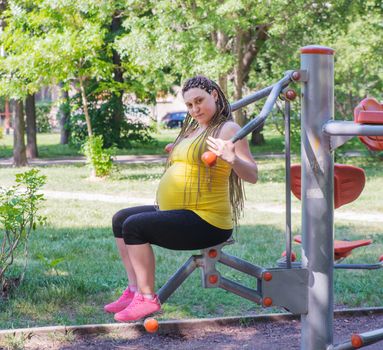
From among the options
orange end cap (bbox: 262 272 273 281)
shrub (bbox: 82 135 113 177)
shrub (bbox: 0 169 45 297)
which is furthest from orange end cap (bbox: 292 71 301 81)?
shrub (bbox: 82 135 113 177)

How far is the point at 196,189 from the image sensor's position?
124 inches

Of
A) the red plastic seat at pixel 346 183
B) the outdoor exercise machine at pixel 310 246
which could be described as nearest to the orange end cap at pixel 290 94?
the outdoor exercise machine at pixel 310 246

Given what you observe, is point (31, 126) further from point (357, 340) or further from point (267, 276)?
point (357, 340)

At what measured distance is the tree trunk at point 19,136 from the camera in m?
18.5

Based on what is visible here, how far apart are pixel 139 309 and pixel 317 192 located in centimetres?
84

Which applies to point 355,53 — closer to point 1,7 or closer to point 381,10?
point 381,10

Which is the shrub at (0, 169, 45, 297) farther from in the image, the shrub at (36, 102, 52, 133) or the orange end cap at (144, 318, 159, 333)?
the shrub at (36, 102, 52, 133)

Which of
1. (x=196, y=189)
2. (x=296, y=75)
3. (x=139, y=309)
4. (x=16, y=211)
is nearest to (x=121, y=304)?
(x=139, y=309)

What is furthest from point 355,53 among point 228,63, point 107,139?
point 107,139

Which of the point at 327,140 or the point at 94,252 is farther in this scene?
the point at 94,252

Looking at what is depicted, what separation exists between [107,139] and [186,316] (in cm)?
1827

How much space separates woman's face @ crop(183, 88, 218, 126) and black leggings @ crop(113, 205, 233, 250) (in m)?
0.41

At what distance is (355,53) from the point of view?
18797 millimetres

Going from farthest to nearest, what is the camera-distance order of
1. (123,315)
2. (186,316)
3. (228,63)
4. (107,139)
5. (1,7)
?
1. (107,139)
2. (1,7)
3. (228,63)
4. (186,316)
5. (123,315)
